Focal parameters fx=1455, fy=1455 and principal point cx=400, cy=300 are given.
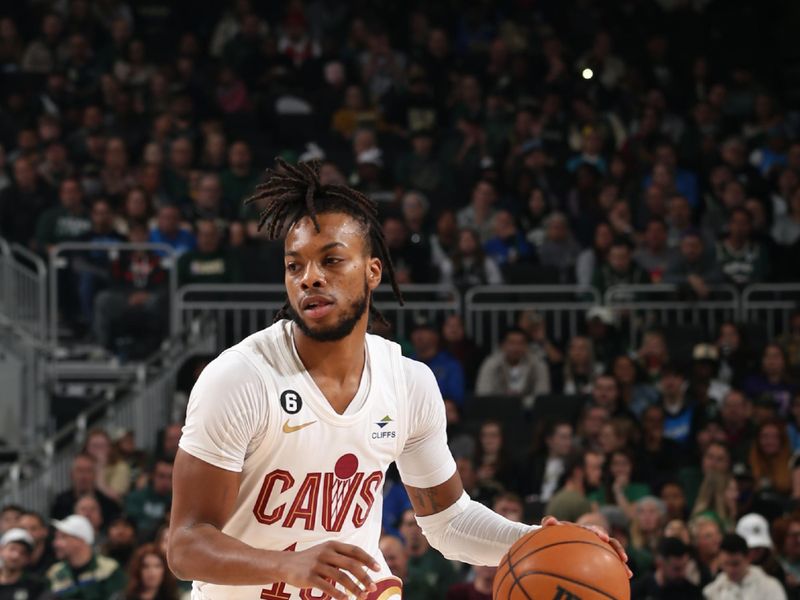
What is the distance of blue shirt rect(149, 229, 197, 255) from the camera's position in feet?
43.6

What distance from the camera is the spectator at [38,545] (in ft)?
34.8

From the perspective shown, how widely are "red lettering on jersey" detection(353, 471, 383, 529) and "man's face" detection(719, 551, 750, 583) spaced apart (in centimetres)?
559

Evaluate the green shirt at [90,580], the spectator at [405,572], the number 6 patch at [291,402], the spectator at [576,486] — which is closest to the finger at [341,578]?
the number 6 patch at [291,402]

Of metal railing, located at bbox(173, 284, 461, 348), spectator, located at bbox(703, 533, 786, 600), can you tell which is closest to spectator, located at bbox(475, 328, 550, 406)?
metal railing, located at bbox(173, 284, 461, 348)

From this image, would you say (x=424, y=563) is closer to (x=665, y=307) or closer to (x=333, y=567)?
(x=665, y=307)

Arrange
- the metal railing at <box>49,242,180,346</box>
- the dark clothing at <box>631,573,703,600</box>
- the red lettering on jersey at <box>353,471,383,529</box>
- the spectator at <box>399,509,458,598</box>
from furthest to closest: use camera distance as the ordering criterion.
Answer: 1. the metal railing at <box>49,242,180,346</box>
2. the spectator at <box>399,509,458,598</box>
3. the dark clothing at <box>631,573,703,600</box>
4. the red lettering on jersey at <box>353,471,383,529</box>

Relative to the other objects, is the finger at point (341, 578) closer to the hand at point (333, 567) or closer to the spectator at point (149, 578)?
the hand at point (333, 567)

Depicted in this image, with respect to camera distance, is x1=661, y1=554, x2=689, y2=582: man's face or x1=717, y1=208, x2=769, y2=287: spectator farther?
x1=717, y1=208, x2=769, y2=287: spectator

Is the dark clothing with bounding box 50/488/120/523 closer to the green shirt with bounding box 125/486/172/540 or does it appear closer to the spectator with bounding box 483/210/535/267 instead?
the green shirt with bounding box 125/486/172/540

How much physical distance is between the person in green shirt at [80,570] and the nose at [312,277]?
6514 millimetres

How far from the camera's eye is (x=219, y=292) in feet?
42.6

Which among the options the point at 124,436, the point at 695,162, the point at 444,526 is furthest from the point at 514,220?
the point at 444,526

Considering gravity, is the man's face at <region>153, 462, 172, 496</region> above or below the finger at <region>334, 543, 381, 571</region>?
below

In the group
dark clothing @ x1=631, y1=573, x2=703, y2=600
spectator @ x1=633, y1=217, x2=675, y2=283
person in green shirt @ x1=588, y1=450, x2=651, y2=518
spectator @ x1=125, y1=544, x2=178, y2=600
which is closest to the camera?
dark clothing @ x1=631, y1=573, x2=703, y2=600
